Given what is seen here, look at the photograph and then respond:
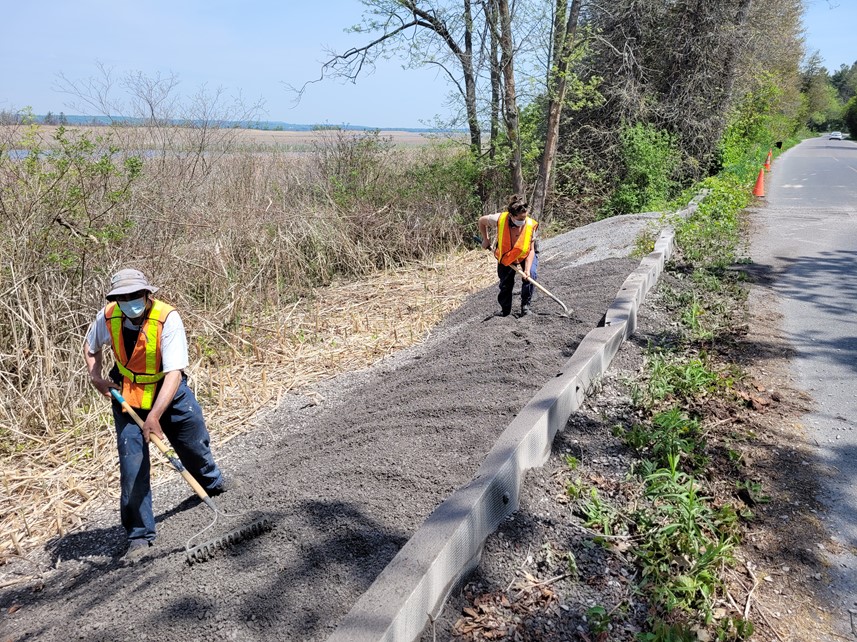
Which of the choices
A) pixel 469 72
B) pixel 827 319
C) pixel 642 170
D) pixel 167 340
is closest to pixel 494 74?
pixel 469 72

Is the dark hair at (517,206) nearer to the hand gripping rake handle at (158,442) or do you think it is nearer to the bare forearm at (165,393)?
the bare forearm at (165,393)

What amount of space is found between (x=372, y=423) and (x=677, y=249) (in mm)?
6488

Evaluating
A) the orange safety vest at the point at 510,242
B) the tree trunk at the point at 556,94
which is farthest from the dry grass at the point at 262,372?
the tree trunk at the point at 556,94

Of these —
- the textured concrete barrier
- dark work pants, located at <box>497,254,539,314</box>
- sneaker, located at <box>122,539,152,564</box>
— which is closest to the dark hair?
dark work pants, located at <box>497,254,539,314</box>

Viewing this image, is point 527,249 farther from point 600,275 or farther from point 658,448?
point 658,448

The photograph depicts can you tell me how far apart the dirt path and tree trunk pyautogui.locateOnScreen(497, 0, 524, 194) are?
7.83 m

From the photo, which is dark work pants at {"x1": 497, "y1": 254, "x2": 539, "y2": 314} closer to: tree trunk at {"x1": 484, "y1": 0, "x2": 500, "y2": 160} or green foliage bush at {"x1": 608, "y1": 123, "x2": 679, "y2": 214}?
tree trunk at {"x1": 484, "y1": 0, "x2": 500, "y2": 160}

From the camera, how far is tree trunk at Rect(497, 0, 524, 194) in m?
12.8

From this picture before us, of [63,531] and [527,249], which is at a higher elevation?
[527,249]

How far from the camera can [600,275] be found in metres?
8.65

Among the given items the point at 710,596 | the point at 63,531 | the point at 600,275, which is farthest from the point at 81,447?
the point at 600,275

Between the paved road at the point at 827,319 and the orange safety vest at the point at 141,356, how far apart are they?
3744 mm

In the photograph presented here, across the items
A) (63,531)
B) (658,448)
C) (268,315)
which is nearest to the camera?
(658,448)

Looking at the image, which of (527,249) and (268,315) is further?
(268,315)
